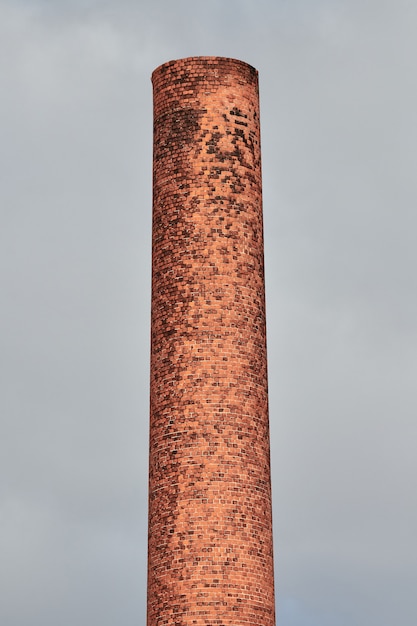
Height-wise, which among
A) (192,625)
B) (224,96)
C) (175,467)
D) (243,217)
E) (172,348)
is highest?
(224,96)

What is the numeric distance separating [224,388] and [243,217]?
4.23m

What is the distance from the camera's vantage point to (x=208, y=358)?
144 ft

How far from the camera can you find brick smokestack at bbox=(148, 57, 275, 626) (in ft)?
140

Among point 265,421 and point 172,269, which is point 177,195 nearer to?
point 172,269

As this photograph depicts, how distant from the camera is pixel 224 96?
4597cm

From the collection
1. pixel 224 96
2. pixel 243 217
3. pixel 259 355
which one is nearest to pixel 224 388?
pixel 259 355

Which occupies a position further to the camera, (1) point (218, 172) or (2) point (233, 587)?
(1) point (218, 172)

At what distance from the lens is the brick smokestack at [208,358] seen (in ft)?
140

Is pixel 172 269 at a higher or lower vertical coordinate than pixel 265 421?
higher

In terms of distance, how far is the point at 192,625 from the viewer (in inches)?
1665

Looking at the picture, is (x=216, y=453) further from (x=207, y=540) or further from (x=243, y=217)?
(x=243, y=217)

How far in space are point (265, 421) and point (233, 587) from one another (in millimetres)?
4150

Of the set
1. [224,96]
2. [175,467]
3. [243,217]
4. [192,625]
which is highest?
[224,96]

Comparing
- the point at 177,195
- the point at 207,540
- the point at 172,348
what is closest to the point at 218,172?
the point at 177,195
